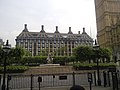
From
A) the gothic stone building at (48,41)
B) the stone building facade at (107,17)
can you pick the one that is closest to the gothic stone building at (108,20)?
the stone building facade at (107,17)

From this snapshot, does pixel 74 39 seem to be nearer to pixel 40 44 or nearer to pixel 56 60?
pixel 40 44

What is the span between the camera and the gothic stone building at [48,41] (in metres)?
95.8

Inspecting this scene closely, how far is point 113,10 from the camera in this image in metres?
65.4

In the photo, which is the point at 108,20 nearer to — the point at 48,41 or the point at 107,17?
the point at 107,17

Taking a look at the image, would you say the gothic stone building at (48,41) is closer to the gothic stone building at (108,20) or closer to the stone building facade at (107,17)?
the stone building facade at (107,17)

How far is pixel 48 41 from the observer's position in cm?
9919

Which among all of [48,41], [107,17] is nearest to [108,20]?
[107,17]

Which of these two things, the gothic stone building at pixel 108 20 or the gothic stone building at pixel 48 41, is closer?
the gothic stone building at pixel 108 20

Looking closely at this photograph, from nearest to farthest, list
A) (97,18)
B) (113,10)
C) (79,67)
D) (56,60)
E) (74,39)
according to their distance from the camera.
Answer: (79,67) < (56,60) < (113,10) < (97,18) < (74,39)

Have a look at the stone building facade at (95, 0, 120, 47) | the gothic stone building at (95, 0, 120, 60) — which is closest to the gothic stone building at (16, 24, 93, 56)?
the stone building facade at (95, 0, 120, 47)

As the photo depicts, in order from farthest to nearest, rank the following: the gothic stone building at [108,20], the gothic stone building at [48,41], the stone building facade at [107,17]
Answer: the gothic stone building at [48,41] → the stone building facade at [107,17] → the gothic stone building at [108,20]

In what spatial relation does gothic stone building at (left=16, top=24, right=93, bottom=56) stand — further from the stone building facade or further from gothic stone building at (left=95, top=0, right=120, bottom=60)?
gothic stone building at (left=95, top=0, right=120, bottom=60)

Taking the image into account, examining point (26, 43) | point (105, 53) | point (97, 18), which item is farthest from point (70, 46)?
point (105, 53)

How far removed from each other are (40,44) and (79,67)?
72.6 m
